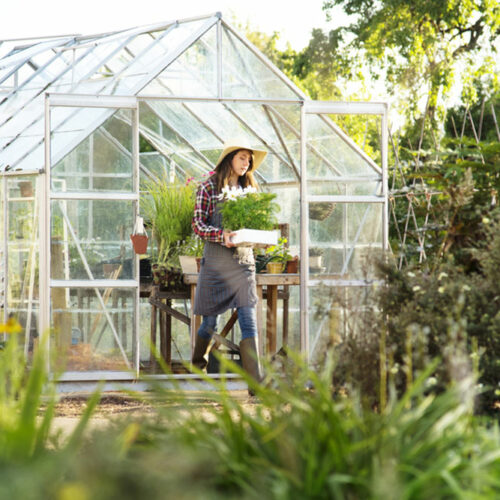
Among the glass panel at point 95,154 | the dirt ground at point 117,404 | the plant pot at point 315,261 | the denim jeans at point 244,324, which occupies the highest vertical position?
the glass panel at point 95,154

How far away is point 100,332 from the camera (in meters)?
6.31

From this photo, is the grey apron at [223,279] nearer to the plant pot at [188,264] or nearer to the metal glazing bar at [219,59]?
the plant pot at [188,264]

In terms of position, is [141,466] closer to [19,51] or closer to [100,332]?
[100,332]

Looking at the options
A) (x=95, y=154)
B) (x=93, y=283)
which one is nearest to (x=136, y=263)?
(x=93, y=283)

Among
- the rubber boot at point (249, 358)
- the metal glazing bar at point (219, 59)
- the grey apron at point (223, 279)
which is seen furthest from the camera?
the metal glazing bar at point (219, 59)

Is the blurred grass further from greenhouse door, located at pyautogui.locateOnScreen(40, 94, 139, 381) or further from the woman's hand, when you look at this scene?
greenhouse door, located at pyautogui.locateOnScreen(40, 94, 139, 381)

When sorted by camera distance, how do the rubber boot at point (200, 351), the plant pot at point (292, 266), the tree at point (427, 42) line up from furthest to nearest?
the tree at point (427, 42)
the plant pot at point (292, 266)
the rubber boot at point (200, 351)

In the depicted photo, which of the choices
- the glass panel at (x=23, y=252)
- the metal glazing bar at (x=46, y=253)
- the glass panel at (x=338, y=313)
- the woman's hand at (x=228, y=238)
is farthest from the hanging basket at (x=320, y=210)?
the glass panel at (x=338, y=313)

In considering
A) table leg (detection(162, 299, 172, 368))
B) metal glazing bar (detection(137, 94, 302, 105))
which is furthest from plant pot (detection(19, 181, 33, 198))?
table leg (detection(162, 299, 172, 368))

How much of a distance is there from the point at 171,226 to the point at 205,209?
126 cm

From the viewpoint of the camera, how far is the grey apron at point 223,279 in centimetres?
568

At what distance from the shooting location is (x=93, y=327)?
628 centimetres

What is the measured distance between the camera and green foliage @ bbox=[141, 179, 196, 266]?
22.7 feet

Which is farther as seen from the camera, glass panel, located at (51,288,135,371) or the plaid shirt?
glass panel, located at (51,288,135,371)
